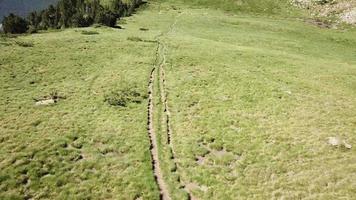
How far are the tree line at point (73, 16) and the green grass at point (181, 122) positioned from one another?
32799mm

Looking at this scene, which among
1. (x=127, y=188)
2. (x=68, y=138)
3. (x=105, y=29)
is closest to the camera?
(x=127, y=188)

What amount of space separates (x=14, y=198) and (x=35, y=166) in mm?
3147

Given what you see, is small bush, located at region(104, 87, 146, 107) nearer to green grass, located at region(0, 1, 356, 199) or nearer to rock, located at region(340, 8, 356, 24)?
green grass, located at region(0, 1, 356, 199)

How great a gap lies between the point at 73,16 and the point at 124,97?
3022 inches

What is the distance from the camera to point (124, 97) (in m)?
33.6

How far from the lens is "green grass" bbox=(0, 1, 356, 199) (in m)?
20.6

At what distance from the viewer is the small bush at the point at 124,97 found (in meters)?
32.2

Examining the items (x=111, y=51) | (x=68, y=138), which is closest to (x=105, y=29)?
(x=111, y=51)

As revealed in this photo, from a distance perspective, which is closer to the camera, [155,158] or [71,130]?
[155,158]

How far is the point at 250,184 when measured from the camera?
68.8 feet

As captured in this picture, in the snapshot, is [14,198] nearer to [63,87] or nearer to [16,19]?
[63,87]

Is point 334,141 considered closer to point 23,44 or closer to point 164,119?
point 164,119

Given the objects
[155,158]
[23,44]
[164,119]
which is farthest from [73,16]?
[155,158]

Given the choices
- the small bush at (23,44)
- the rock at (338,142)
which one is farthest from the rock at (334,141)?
the small bush at (23,44)
